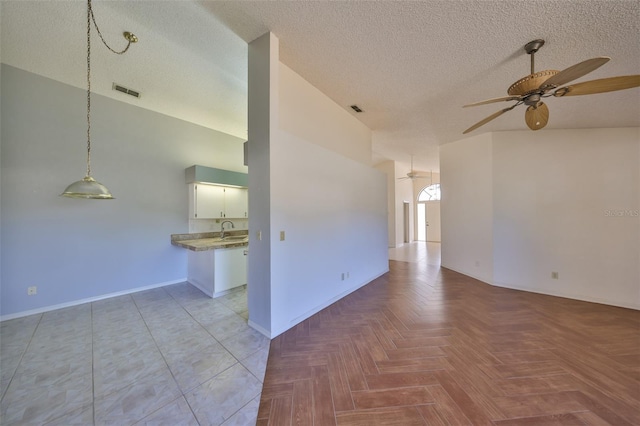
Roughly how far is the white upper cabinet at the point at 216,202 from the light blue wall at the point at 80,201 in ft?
0.99

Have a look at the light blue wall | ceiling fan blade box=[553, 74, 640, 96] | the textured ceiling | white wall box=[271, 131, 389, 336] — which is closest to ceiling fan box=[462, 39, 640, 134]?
ceiling fan blade box=[553, 74, 640, 96]

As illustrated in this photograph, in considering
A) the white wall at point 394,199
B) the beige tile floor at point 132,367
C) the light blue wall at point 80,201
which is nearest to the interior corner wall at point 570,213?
the white wall at point 394,199

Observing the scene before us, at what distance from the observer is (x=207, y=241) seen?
4.13m

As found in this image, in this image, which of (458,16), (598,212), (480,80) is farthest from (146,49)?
(598,212)

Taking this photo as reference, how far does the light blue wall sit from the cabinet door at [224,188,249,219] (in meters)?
0.81

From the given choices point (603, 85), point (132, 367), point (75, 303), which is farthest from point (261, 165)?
point (75, 303)

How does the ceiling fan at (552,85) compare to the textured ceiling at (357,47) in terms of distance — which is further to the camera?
the textured ceiling at (357,47)

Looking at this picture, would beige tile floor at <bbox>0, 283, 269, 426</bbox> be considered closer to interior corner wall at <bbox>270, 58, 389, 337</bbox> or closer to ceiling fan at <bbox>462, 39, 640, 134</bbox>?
interior corner wall at <bbox>270, 58, 389, 337</bbox>

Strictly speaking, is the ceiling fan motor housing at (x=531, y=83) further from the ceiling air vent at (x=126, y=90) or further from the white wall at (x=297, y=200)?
the ceiling air vent at (x=126, y=90)

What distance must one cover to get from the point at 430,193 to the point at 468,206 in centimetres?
652

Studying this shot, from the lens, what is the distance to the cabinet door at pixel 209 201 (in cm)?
427

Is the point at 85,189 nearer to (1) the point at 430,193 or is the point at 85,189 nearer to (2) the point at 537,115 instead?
(2) the point at 537,115

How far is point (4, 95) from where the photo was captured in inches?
107

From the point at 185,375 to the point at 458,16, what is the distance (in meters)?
3.91
